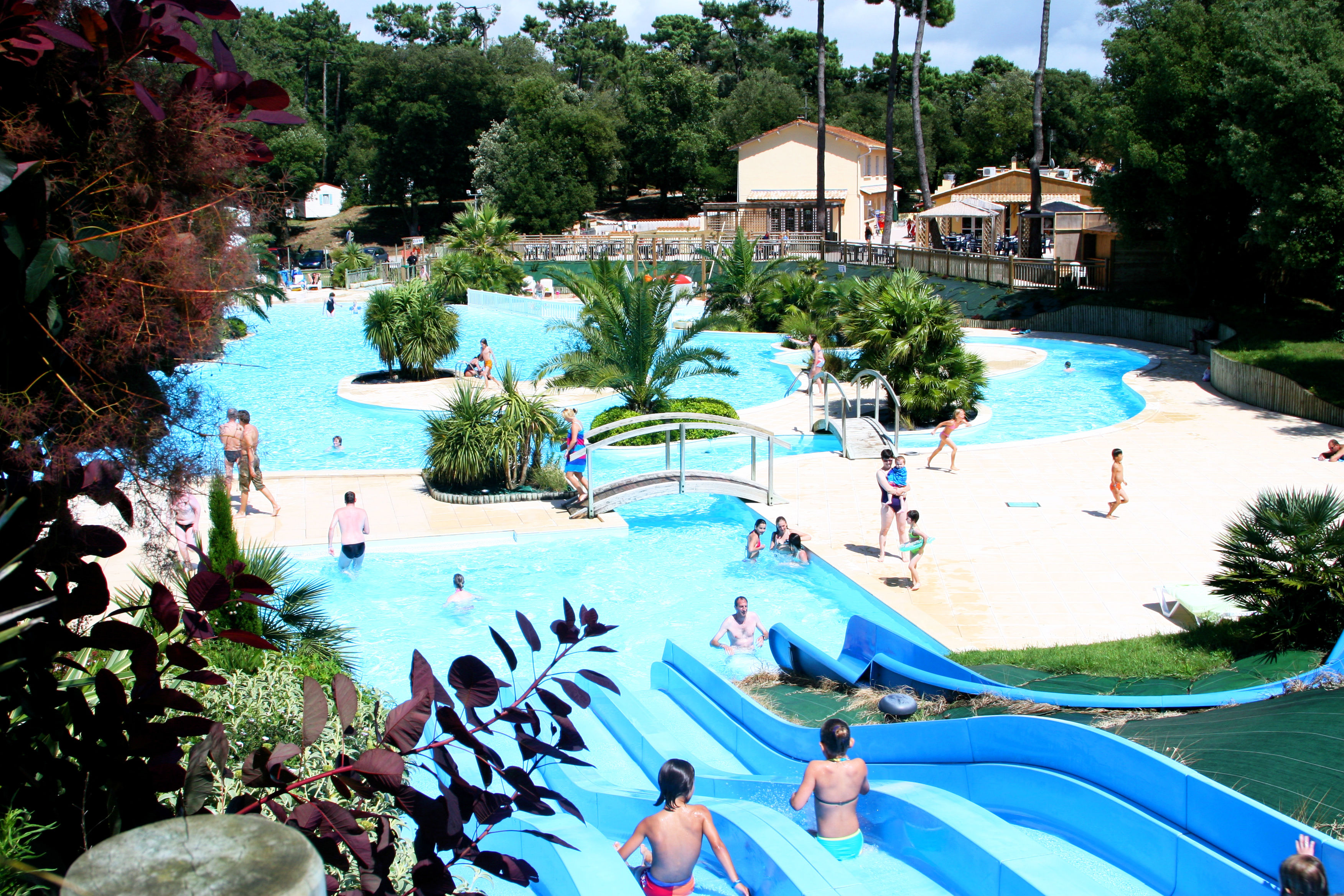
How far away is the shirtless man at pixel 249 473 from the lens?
45.0ft

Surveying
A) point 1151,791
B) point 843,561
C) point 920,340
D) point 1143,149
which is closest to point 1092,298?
point 1143,149

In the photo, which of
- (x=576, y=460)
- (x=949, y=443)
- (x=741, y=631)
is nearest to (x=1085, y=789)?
(x=741, y=631)

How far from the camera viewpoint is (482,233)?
44438 mm

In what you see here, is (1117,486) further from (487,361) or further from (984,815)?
(487,361)

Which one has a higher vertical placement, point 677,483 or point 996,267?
point 996,267

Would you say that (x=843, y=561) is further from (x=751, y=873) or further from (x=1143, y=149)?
(x=1143, y=149)

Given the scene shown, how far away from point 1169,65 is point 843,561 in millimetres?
19250

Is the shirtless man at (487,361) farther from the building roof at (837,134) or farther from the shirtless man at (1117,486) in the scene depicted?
the building roof at (837,134)

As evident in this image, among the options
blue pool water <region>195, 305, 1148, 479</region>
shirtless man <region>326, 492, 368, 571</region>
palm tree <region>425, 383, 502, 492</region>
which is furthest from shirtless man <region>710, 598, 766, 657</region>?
blue pool water <region>195, 305, 1148, 479</region>

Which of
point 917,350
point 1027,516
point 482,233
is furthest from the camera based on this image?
point 482,233

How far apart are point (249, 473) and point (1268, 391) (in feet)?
60.4

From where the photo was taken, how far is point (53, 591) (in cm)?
274

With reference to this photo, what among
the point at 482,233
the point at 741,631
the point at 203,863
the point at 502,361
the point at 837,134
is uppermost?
the point at 837,134

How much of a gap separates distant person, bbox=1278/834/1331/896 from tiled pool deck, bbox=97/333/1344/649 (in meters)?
5.55
